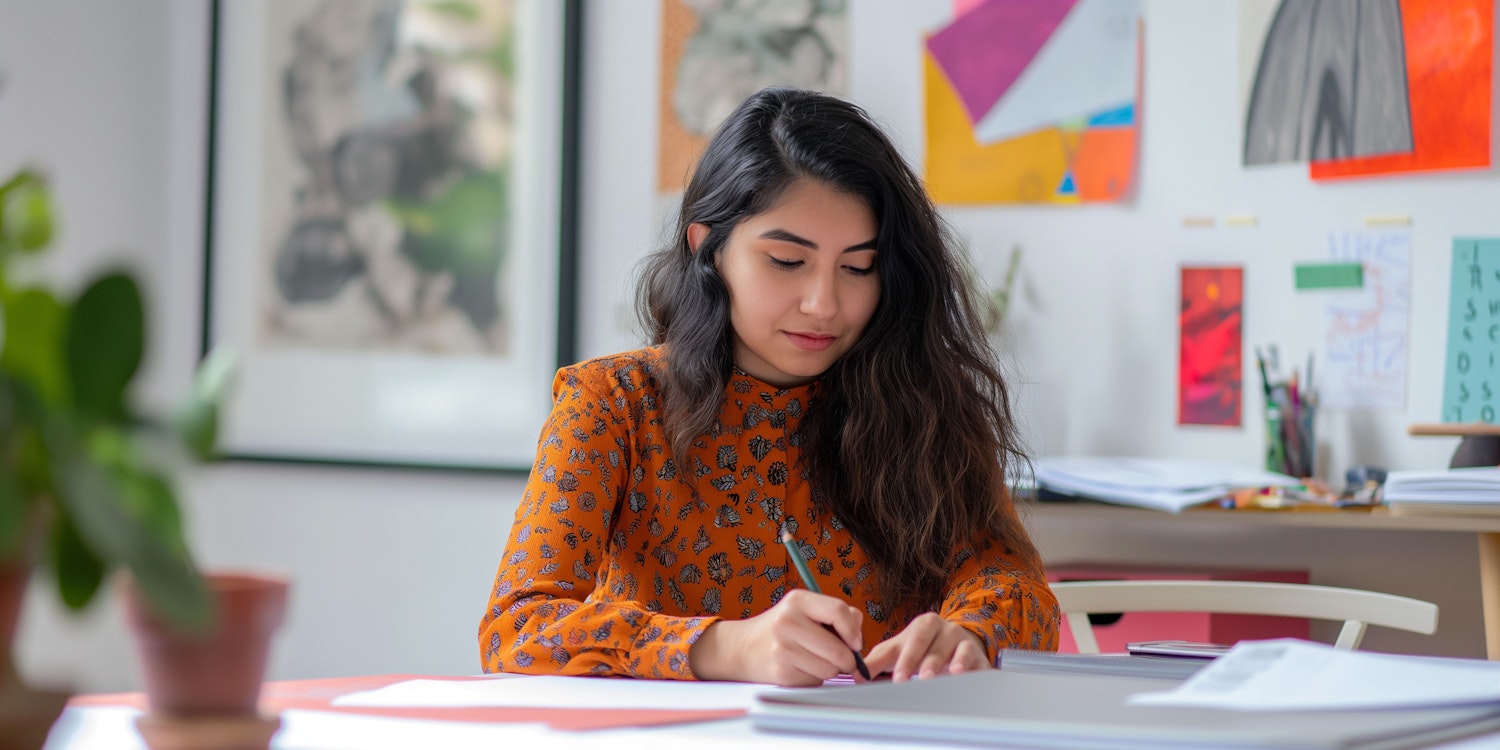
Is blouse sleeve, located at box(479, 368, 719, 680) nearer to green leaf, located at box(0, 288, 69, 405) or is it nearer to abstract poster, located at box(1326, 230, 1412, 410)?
green leaf, located at box(0, 288, 69, 405)

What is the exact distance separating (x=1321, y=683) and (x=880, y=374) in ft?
2.56

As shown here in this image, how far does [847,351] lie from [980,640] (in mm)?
437

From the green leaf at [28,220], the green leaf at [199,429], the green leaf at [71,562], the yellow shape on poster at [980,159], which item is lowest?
the green leaf at [71,562]

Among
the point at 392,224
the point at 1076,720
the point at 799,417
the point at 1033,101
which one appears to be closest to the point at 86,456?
the point at 1076,720

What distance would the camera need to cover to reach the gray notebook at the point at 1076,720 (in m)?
0.68

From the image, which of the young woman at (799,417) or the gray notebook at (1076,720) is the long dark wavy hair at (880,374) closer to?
the young woman at (799,417)

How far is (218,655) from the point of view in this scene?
0.56 meters

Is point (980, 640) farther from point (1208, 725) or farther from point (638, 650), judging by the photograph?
point (1208, 725)

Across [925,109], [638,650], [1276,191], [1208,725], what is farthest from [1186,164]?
[1208,725]

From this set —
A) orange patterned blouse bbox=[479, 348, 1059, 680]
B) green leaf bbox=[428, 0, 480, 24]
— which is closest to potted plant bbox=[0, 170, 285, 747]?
orange patterned blouse bbox=[479, 348, 1059, 680]

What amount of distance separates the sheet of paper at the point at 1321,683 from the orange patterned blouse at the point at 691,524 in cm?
40

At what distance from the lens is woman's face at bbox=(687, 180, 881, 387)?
1469mm

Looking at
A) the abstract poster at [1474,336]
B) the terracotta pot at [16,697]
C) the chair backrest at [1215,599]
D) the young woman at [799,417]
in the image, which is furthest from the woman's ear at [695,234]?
the abstract poster at [1474,336]

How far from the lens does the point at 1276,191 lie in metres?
2.21
